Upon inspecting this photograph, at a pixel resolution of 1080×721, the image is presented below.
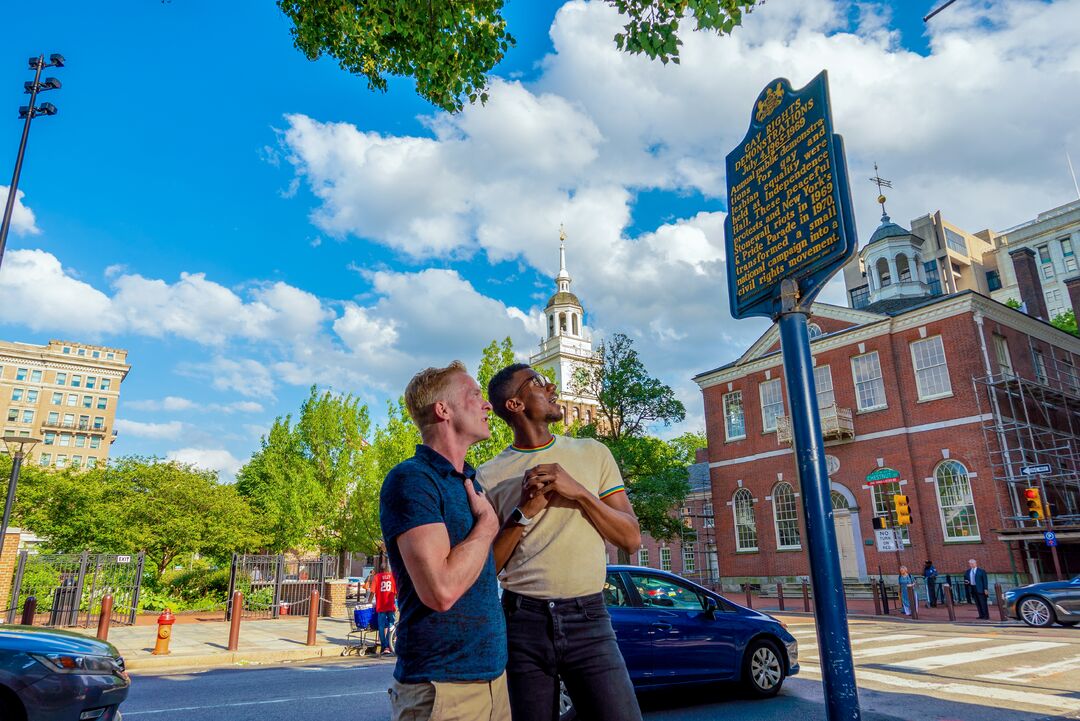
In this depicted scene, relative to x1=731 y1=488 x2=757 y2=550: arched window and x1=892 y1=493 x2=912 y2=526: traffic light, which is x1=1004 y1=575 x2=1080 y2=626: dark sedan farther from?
x1=731 y1=488 x2=757 y2=550: arched window

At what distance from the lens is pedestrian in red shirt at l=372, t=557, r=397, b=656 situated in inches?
514

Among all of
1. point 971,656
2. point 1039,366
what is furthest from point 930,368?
point 971,656

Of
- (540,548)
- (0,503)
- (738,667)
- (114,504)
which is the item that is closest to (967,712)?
(738,667)

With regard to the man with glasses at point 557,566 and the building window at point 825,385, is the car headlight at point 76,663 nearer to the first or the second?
the man with glasses at point 557,566

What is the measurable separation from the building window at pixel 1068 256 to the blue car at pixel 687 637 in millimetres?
75016

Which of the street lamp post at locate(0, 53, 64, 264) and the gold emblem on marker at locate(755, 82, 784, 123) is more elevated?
the street lamp post at locate(0, 53, 64, 264)

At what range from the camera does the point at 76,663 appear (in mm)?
5438

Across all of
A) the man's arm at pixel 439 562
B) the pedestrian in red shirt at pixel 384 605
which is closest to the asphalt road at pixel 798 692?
the pedestrian in red shirt at pixel 384 605

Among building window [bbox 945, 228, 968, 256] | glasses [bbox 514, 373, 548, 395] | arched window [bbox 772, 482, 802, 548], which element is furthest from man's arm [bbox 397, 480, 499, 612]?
building window [bbox 945, 228, 968, 256]

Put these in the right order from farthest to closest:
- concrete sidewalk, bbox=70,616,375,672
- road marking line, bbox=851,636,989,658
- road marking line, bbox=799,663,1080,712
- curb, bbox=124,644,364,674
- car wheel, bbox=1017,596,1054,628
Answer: car wheel, bbox=1017,596,1054,628 → concrete sidewalk, bbox=70,616,375,672 → curb, bbox=124,644,364,674 → road marking line, bbox=851,636,989,658 → road marking line, bbox=799,663,1080,712

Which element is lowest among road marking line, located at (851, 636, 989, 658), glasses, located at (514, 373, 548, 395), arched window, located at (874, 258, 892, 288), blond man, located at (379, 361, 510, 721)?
road marking line, located at (851, 636, 989, 658)

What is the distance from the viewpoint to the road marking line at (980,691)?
704 cm

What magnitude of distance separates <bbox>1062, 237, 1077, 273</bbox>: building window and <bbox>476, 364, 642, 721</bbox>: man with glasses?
79.7 metres

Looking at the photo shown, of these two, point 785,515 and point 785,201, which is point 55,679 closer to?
point 785,201
